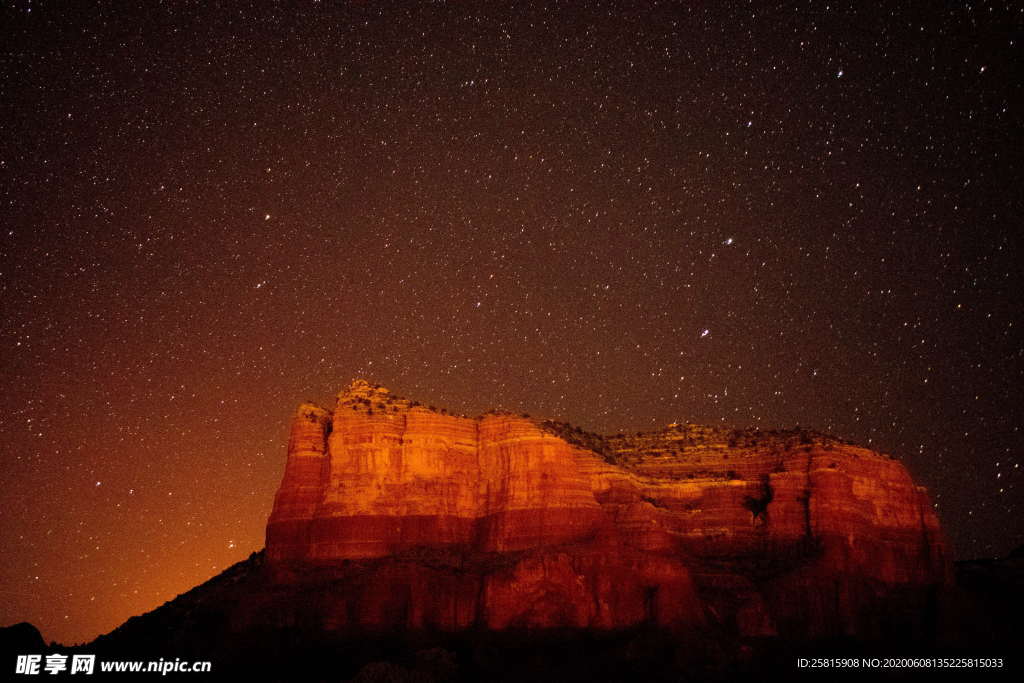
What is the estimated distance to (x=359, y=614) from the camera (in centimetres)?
5491

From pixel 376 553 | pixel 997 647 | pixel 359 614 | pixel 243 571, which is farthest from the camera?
pixel 243 571

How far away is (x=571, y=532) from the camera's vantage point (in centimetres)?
5912

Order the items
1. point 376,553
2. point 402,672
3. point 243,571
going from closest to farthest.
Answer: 1. point 402,672
2. point 376,553
3. point 243,571

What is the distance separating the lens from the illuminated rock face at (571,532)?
55.9 m

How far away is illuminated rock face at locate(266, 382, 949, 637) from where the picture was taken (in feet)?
183

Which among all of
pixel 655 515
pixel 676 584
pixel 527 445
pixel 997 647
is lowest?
pixel 997 647

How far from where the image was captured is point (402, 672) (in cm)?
4816

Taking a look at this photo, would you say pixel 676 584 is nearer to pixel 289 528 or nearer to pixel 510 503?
pixel 510 503

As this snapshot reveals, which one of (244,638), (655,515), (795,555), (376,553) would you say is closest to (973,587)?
(795,555)

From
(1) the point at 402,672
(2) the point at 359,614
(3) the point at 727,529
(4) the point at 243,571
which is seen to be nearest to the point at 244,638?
(2) the point at 359,614

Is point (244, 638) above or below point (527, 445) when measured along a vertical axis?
below

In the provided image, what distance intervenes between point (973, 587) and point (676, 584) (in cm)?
3428

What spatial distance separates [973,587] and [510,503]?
41.8 m

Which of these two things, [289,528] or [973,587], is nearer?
[289,528]
